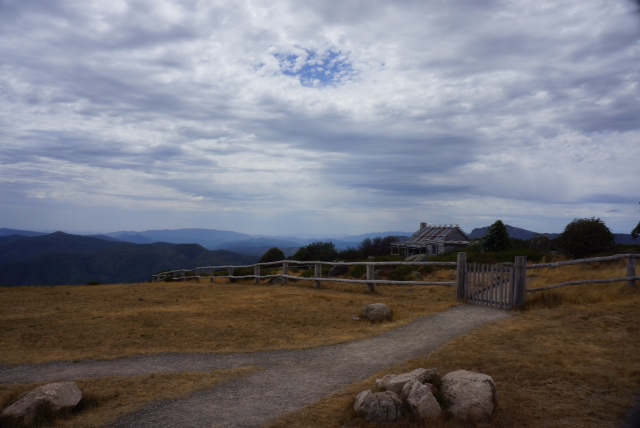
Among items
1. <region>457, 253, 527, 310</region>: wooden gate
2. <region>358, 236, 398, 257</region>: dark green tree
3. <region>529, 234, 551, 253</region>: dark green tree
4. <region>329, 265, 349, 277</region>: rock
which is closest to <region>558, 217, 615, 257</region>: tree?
<region>529, 234, 551, 253</region>: dark green tree

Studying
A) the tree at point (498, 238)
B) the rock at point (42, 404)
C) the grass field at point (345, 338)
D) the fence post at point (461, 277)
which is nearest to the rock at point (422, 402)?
the grass field at point (345, 338)

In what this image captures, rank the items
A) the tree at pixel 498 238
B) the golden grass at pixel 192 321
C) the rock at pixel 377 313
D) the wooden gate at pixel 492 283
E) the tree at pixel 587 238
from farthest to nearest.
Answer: the tree at pixel 498 238
the tree at pixel 587 238
the wooden gate at pixel 492 283
the rock at pixel 377 313
the golden grass at pixel 192 321

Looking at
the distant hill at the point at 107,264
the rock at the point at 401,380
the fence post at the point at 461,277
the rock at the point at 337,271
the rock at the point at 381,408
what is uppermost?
A: the fence post at the point at 461,277

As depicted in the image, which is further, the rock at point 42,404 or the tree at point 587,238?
the tree at point 587,238

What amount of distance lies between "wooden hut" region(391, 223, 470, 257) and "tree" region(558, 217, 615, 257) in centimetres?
1923

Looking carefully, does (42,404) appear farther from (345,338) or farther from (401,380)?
(345,338)

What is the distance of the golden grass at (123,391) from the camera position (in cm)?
638

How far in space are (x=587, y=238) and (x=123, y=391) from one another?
27.6 meters

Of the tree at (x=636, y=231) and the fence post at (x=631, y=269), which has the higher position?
the tree at (x=636, y=231)

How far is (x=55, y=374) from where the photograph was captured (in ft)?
27.4

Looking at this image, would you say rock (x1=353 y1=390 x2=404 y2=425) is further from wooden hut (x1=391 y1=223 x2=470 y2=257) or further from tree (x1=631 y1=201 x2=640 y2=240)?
wooden hut (x1=391 y1=223 x2=470 y2=257)

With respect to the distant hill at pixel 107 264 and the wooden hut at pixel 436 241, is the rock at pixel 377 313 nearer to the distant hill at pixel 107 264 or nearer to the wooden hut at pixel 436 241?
the wooden hut at pixel 436 241

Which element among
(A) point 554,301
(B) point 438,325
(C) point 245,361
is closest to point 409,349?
(B) point 438,325

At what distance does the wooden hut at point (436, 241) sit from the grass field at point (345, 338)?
Result: 3130 centimetres
